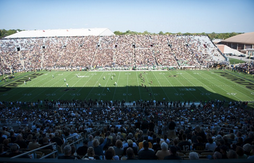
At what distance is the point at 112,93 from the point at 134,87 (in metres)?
4.96

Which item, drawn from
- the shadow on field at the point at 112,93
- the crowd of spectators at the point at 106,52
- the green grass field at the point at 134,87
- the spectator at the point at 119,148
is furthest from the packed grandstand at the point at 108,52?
the spectator at the point at 119,148

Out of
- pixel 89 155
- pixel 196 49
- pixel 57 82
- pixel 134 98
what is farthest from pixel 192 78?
pixel 89 155

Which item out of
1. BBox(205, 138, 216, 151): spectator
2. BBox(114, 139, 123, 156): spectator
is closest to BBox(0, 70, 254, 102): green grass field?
BBox(205, 138, 216, 151): spectator

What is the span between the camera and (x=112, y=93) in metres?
30.9

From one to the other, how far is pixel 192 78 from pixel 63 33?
2271 inches

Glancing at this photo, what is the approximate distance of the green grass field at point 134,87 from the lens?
96.0ft

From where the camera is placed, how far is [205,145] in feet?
20.6

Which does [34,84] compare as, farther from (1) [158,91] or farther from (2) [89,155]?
(2) [89,155]

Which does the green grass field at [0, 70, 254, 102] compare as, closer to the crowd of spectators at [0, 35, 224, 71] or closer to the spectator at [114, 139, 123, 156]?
the crowd of spectators at [0, 35, 224, 71]

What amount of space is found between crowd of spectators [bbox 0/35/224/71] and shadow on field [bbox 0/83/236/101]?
19103 mm

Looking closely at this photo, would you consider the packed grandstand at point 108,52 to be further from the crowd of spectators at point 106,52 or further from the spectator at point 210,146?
the spectator at point 210,146

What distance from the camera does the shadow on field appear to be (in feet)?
94.2

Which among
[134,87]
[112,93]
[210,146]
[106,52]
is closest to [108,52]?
[106,52]

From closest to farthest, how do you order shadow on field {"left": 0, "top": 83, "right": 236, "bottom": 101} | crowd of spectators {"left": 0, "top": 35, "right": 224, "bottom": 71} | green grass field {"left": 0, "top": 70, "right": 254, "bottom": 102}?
shadow on field {"left": 0, "top": 83, "right": 236, "bottom": 101}, green grass field {"left": 0, "top": 70, "right": 254, "bottom": 102}, crowd of spectators {"left": 0, "top": 35, "right": 224, "bottom": 71}
